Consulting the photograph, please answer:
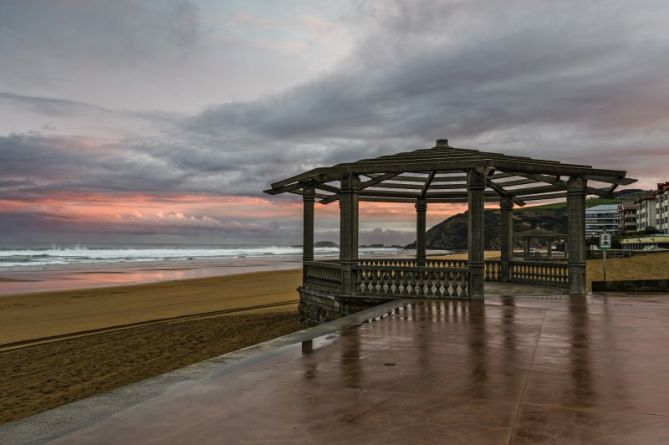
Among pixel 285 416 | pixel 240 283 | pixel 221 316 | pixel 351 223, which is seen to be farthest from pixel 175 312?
pixel 285 416

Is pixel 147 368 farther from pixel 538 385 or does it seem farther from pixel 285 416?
pixel 538 385

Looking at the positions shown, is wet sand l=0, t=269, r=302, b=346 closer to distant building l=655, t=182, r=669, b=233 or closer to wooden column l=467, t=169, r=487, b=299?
wooden column l=467, t=169, r=487, b=299

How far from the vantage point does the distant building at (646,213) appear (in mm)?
105144

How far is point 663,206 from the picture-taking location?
9669 cm

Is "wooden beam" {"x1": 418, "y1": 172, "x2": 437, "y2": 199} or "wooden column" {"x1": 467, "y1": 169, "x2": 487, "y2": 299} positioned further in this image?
"wooden beam" {"x1": 418, "y1": 172, "x2": 437, "y2": 199}

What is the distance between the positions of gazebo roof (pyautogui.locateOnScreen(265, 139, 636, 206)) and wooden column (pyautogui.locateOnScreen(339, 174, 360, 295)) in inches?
9.7

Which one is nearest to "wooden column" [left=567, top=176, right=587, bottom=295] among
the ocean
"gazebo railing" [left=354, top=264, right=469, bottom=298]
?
"gazebo railing" [left=354, top=264, right=469, bottom=298]

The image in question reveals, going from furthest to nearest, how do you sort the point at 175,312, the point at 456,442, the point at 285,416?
the point at 175,312 → the point at 285,416 → the point at 456,442

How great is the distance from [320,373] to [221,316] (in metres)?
13.1

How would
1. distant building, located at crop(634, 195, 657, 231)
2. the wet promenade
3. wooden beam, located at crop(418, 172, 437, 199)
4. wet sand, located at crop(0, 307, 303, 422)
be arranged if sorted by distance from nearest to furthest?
the wet promenade, wet sand, located at crop(0, 307, 303, 422), wooden beam, located at crop(418, 172, 437, 199), distant building, located at crop(634, 195, 657, 231)

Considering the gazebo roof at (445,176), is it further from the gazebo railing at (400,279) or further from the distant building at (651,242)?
the distant building at (651,242)

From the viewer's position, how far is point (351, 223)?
13.8 m

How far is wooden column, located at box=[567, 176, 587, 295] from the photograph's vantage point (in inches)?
560

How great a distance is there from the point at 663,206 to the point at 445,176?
9869cm
